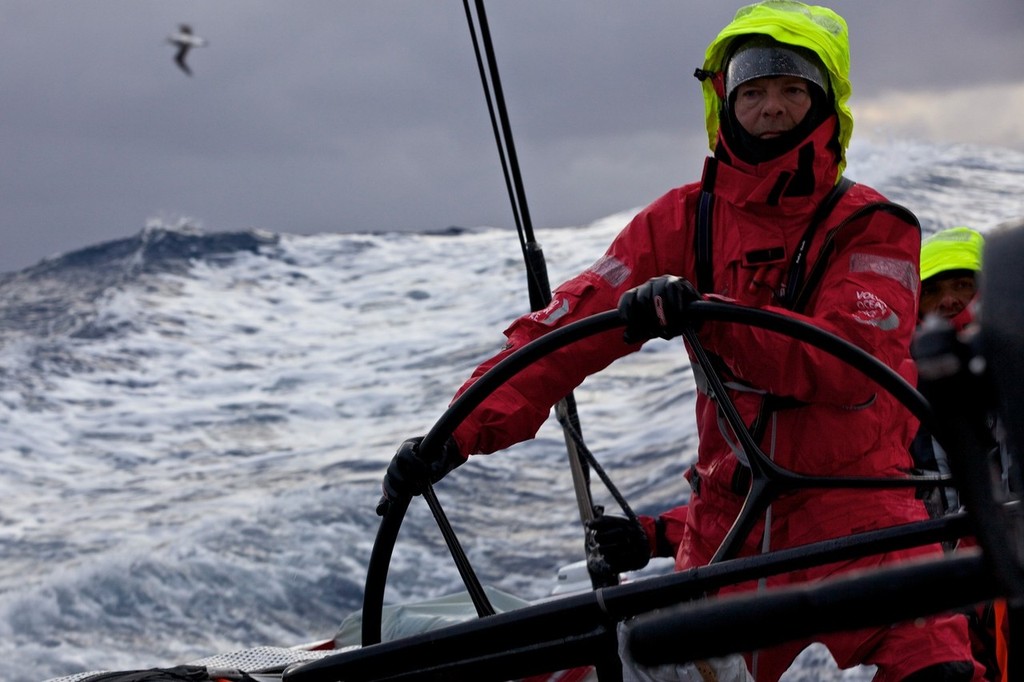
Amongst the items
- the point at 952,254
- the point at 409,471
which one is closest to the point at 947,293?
the point at 952,254

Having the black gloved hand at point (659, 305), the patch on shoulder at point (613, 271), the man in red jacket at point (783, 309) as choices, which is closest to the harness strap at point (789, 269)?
the man in red jacket at point (783, 309)

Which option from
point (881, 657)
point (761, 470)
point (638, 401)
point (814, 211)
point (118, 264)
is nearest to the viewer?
point (761, 470)

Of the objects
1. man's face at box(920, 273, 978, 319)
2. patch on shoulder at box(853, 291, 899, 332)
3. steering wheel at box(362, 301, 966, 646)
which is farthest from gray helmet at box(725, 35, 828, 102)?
man's face at box(920, 273, 978, 319)

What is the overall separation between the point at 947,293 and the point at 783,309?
1.75 m

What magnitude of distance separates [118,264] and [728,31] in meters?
21.5

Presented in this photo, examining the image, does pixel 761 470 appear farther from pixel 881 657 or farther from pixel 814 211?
pixel 814 211

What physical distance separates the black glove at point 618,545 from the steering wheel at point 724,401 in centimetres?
70

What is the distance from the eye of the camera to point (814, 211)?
6.85 ft

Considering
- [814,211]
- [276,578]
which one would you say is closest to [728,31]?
[814,211]

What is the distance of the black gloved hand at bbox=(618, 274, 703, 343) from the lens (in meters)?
1.58

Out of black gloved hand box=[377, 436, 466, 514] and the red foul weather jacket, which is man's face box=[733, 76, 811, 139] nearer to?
the red foul weather jacket

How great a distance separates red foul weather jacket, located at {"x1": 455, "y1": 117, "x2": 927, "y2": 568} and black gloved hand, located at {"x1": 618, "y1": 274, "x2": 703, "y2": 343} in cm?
22

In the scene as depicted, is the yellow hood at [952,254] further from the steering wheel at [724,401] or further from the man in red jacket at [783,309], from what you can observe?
the steering wheel at [724,401]

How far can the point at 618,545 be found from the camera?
2.40 m
